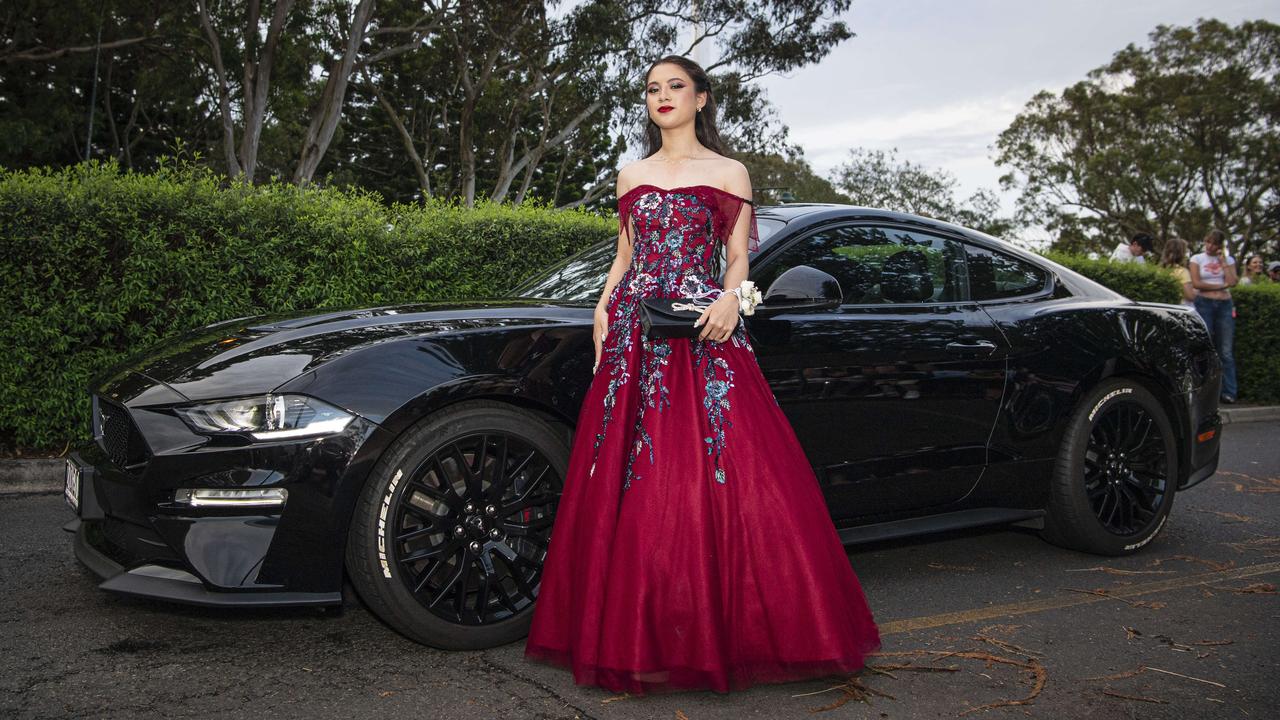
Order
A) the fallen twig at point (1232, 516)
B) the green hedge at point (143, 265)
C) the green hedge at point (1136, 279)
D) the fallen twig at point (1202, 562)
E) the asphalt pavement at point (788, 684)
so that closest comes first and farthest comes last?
the asphalt pavement at point (788, 684) < the fallen twig at point (1202, 562) < the fallen twig at point (1232, 516) < the green hedge at point (143, 265) < the green hedge at point (1136, 279)

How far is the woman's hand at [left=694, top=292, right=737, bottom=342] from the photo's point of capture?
3.05m

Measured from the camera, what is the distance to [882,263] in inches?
165

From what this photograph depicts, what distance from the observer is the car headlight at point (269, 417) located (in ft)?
9.55

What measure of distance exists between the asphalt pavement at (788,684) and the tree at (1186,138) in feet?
118

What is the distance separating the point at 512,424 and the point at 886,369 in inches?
58.9

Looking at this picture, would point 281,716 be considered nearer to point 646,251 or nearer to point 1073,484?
point 646,251

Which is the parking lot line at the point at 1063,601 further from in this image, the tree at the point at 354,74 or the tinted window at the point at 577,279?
the tree at the point at 354,74

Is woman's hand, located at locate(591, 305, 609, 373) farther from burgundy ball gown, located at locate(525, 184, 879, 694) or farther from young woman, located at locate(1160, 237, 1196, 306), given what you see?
young woman, located at locate(1160, 237, 1196, 306)

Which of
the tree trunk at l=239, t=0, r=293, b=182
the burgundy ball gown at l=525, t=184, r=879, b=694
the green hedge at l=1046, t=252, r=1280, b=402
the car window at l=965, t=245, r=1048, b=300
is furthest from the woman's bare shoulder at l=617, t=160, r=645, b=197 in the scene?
the tree trunk at l=239, t=0, r=293, b=182

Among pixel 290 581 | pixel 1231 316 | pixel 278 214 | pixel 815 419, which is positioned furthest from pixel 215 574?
pixel 1231 316

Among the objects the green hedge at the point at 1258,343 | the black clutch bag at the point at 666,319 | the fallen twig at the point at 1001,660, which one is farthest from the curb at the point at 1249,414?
the black clutch bag at the point at 666,319

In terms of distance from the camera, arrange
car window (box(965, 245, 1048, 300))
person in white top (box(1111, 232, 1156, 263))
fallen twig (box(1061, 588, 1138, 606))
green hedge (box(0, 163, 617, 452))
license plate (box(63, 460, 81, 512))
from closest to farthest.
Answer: license plate (box(63, 460, 81, 512))
fallen twig (box(1061, 588, 1138, 606))
car window (box(965, 245, 1048, 300))
green hedge (box(0, 163, 617, 452))
person in white top (box(1111, 232, 1156, 263))

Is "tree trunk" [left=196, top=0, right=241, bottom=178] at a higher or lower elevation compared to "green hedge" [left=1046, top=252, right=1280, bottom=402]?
higher

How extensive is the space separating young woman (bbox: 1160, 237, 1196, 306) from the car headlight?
35.4ft
